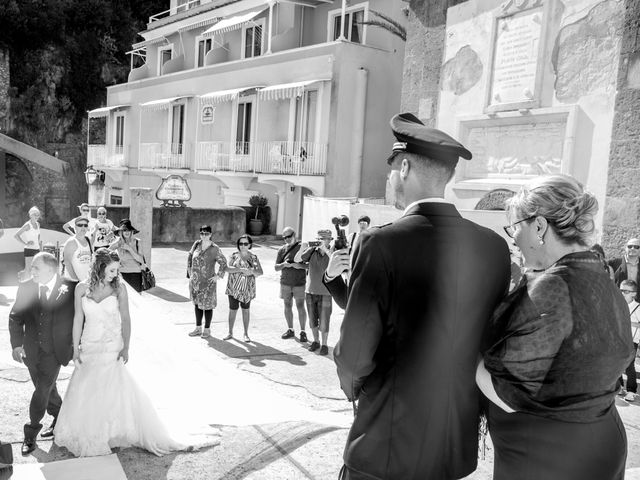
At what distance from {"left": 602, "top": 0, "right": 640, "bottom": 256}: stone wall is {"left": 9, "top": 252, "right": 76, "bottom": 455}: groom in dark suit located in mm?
7709

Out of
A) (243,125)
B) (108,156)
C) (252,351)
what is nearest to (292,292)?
(252,351)

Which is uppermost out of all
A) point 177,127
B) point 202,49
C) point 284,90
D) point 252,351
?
point 202,49

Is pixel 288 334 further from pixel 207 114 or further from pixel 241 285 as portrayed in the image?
pixel 207 114

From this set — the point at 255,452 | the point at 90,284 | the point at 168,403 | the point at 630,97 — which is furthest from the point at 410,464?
the point at 630,97

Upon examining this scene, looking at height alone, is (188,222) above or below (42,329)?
below

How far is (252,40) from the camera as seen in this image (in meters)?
23.5

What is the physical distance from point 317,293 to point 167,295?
394cm

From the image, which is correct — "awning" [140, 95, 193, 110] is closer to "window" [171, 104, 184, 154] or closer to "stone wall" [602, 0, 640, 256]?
"window" [171, 104, 184, 154]

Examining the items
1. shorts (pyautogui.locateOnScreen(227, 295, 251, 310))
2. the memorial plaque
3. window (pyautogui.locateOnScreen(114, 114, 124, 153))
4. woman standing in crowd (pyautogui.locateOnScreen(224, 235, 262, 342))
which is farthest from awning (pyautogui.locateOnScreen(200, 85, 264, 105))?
shorts (pyautogui.locateOnScreen(227, 295, 251, 310))

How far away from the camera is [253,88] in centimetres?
2088

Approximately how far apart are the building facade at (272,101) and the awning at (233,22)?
5 cm

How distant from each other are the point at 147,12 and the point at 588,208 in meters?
40.0

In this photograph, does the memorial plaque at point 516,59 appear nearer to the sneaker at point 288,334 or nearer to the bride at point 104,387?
the sneaker at point 288,334

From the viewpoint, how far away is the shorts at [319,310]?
8062 mm
